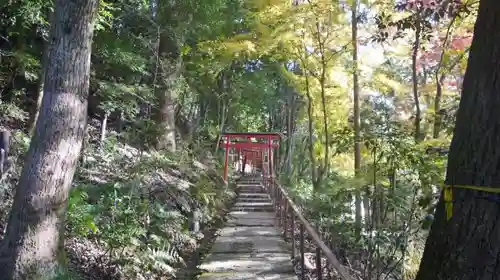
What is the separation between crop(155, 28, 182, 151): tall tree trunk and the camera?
10.6 metres

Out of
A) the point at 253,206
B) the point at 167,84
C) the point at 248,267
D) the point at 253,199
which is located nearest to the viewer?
the point at 248,267

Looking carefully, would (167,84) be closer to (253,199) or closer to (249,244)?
(249,244)

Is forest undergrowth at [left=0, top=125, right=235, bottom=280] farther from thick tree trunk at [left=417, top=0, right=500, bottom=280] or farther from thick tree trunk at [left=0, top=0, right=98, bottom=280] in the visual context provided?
thick tree trunk at [left=417, top=0, right=500, bottom=280]

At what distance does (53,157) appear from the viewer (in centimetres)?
415

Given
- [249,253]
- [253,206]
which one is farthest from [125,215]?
[253,206]

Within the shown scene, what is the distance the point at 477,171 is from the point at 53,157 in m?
3.50

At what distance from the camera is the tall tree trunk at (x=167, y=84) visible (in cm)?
1058

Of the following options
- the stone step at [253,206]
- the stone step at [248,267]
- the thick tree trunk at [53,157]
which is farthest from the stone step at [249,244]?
the stone step at [253,206]

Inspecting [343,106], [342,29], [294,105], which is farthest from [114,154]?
[294,105]

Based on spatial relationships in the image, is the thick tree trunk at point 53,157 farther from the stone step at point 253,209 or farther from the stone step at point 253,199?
the stone step at point 253,199

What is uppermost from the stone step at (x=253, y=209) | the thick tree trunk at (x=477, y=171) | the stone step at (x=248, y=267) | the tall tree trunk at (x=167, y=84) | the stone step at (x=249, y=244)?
the tall tree trunk at (x=167, y=84)

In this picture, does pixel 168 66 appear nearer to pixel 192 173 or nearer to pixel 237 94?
pixel 192 173

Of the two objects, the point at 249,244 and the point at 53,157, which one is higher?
the point at 53,157

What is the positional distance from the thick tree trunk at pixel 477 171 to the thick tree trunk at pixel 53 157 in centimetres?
324
